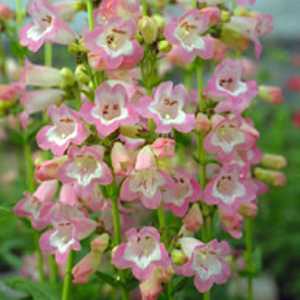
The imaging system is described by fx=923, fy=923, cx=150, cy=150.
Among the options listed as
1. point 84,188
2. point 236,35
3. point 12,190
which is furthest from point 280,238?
point 84,188

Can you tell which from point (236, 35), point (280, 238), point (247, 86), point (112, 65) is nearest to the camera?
point (112, 65)

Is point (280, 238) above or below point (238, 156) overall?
below

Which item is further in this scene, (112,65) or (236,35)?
(236,35)

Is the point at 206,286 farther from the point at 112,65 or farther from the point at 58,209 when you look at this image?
the point at 112,65

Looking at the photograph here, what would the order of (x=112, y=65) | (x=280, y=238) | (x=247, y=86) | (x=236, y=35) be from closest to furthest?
(x=112, y=65) → (x=247, y=86) → (x=236, y=35) → (x=280, y=238)

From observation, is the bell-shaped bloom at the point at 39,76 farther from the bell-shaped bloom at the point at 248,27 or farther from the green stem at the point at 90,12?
the bell-shaped bloom at the point at 248,27

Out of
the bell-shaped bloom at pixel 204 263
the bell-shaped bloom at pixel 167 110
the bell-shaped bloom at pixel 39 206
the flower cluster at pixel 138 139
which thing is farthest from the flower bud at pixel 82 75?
the bell-shaped bloom at pixel 204 263


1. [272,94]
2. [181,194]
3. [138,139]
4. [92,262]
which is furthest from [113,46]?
[272,94]
